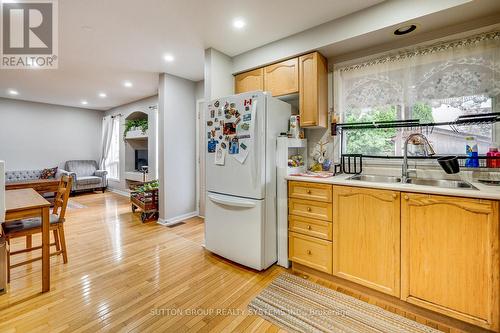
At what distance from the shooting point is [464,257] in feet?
4.75

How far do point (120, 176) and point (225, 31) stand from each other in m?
5.55

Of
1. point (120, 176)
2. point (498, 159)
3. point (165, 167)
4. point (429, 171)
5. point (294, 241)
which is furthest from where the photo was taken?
point (120, 176)

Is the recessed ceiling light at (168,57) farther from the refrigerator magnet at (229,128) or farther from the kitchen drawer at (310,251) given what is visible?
the kitchen drawer at (310,251)

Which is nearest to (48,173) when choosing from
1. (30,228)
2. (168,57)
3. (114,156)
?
(114,156)

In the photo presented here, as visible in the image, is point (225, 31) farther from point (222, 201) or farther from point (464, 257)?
point (464, 257)

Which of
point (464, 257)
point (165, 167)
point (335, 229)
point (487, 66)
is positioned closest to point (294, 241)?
point (335, 229)

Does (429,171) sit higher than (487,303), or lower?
higher

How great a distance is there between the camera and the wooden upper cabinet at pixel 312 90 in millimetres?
2381

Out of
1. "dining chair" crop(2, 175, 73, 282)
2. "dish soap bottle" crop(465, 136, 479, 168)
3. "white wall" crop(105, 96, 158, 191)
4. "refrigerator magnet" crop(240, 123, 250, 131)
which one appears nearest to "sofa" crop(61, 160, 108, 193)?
"white wall" crop(105, 96, 158, 191)

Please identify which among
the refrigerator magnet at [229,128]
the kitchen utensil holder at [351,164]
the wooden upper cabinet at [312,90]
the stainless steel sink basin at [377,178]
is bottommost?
the stainless steel sink basin at [377,178]

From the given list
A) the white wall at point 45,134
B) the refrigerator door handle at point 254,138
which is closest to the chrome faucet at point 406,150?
the refrigerator door handle at point 254,138

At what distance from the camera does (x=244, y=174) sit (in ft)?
7.37

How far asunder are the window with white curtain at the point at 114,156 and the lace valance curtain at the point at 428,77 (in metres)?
6.28

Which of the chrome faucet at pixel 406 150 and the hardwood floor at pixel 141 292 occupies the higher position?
the chrome faucet at pixel 406 150
